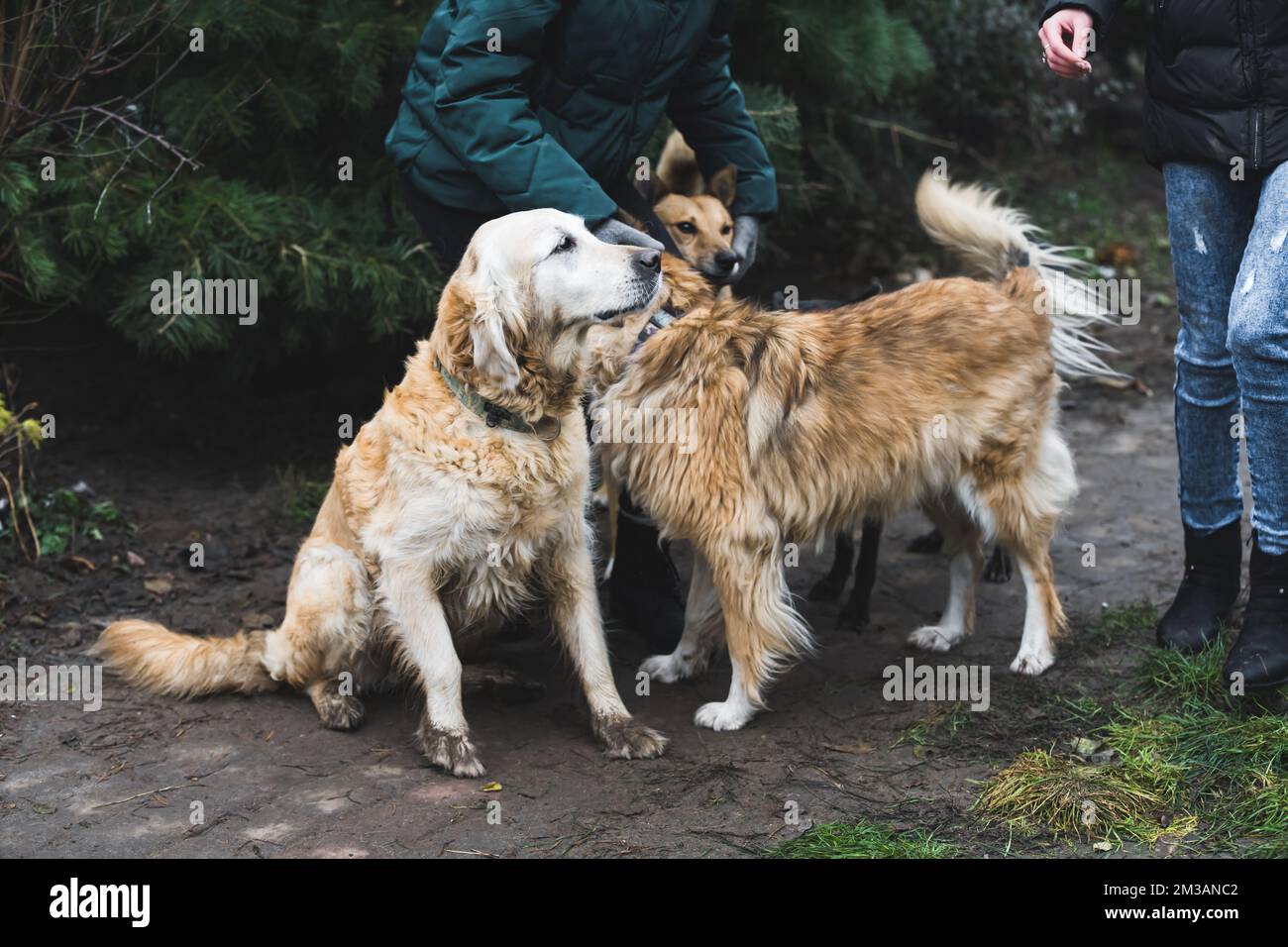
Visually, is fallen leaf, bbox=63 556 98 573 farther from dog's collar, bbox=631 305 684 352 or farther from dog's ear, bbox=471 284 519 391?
dog's collar, bbox=631 305 684 352

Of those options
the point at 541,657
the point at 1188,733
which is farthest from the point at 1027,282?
the point at 541,657

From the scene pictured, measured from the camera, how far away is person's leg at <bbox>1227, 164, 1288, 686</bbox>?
130 inches

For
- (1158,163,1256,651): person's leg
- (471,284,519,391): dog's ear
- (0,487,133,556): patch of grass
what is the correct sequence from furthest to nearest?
1. (0,487,133,556): patch of grass
2. (1158,163,1256,651): person's leg
3. (471,284,519,391): dog's ear

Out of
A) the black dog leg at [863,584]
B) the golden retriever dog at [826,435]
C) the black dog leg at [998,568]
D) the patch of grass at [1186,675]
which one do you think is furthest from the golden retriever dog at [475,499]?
the black dog leg at [998,568]

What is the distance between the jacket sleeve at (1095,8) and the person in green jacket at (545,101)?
1.00 metres

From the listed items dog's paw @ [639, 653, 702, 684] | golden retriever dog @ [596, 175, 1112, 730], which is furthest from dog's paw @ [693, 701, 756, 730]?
dog's paw @ [639, 653, 702, 684]

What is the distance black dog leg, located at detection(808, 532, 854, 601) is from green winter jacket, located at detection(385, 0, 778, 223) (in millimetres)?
A: 1641

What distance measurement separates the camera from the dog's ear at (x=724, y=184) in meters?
4.68

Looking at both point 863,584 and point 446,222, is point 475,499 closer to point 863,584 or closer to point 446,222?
point 446,222

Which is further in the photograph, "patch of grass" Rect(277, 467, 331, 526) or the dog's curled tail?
"patch of grass" Rect(277, 467, 331, 526)

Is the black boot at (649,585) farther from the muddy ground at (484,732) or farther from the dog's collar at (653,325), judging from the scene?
the dog's collar at (653,325)

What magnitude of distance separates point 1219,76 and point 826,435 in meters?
1.44

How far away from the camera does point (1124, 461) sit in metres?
5.95

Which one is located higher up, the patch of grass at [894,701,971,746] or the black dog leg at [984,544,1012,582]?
the black dog leg at [984,544,1012,582]
